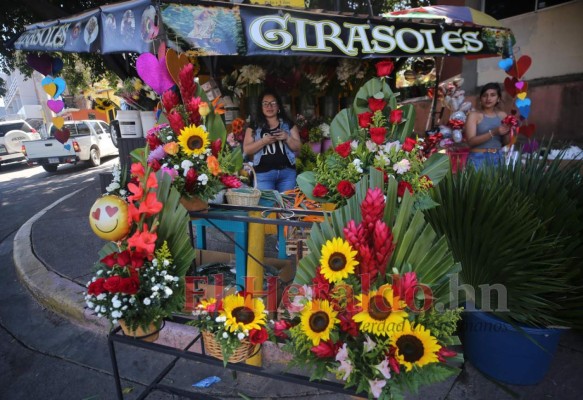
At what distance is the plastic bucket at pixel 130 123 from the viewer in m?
3.94

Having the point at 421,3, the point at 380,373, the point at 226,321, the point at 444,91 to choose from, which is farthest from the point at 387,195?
the point at 421,3

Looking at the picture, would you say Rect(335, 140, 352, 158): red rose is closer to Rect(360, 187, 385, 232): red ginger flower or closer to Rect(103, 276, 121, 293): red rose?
Rect(360, 187, 385, 232): red ginger flower

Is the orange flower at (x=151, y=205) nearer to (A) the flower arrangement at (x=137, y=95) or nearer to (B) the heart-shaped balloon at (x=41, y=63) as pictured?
(A) the flower arrangement at (x=137, y=95)

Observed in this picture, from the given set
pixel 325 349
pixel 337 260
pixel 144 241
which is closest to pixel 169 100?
pixel 144 241

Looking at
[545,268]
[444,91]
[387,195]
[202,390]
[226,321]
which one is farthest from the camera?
[444,91]

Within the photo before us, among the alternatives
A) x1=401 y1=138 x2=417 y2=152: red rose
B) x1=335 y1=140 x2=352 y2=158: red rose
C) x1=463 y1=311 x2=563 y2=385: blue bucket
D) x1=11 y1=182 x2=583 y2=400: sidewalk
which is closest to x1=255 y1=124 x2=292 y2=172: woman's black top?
x1=11 y1=182 x2=583 y2=400: sidewalk

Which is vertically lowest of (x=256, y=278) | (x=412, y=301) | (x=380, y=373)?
(x=256, y=278)

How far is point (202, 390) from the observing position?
7.68 ft

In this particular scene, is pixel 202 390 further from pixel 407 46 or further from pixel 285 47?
pixel 407 46

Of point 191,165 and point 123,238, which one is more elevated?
point 191,165

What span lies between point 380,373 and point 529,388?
1524 mm

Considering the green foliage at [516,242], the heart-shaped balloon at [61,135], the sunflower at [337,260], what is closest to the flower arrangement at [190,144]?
the sunflower at [337,260]

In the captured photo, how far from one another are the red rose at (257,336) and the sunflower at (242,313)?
19 millimetres

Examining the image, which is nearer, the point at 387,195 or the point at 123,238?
the point at 387,195
